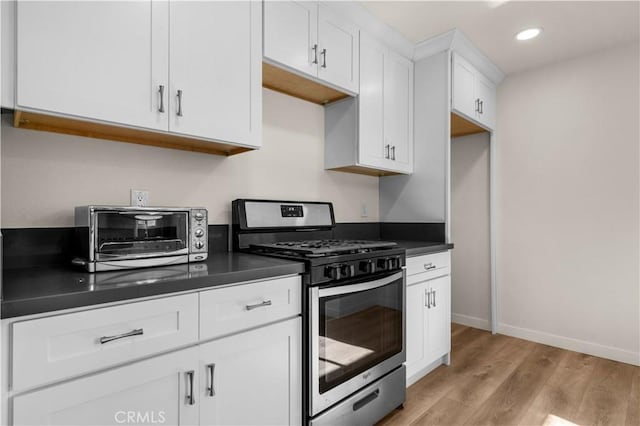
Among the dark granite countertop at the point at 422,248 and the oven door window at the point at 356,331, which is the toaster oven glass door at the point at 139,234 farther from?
the dark granite countertop at the point at 422,248

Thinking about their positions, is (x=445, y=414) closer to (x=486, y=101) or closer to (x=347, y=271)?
(x=347, y=271)

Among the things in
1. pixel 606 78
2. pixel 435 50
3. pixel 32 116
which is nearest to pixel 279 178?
pixel 32 116

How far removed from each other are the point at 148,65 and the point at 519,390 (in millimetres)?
2758

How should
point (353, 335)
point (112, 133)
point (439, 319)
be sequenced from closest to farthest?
point (112, 133) < point (353, 335) < point (439, 319)

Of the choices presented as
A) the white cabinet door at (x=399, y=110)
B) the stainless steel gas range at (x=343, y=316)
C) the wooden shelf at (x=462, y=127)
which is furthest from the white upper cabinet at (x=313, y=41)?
the wooden shelf at (x=462, y=127)

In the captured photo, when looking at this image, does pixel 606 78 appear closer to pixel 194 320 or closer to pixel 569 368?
pixel 569 368

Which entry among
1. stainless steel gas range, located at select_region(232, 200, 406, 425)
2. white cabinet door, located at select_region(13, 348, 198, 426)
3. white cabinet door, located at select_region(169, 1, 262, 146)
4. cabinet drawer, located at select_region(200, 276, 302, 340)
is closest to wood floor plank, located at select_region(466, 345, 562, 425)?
stainless steel gas range, located at select_region(232, 200, 406, 425)

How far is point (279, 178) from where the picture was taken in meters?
2.32

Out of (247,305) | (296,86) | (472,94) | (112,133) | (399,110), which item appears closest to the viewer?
(247,305)

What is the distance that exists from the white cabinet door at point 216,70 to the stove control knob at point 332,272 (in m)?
0.72

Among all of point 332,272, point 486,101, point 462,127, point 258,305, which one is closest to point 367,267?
A: point 332,272

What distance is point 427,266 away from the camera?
244 centimetres

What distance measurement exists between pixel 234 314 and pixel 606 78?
3.32m

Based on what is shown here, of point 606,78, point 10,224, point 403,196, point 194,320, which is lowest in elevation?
point 194,320
